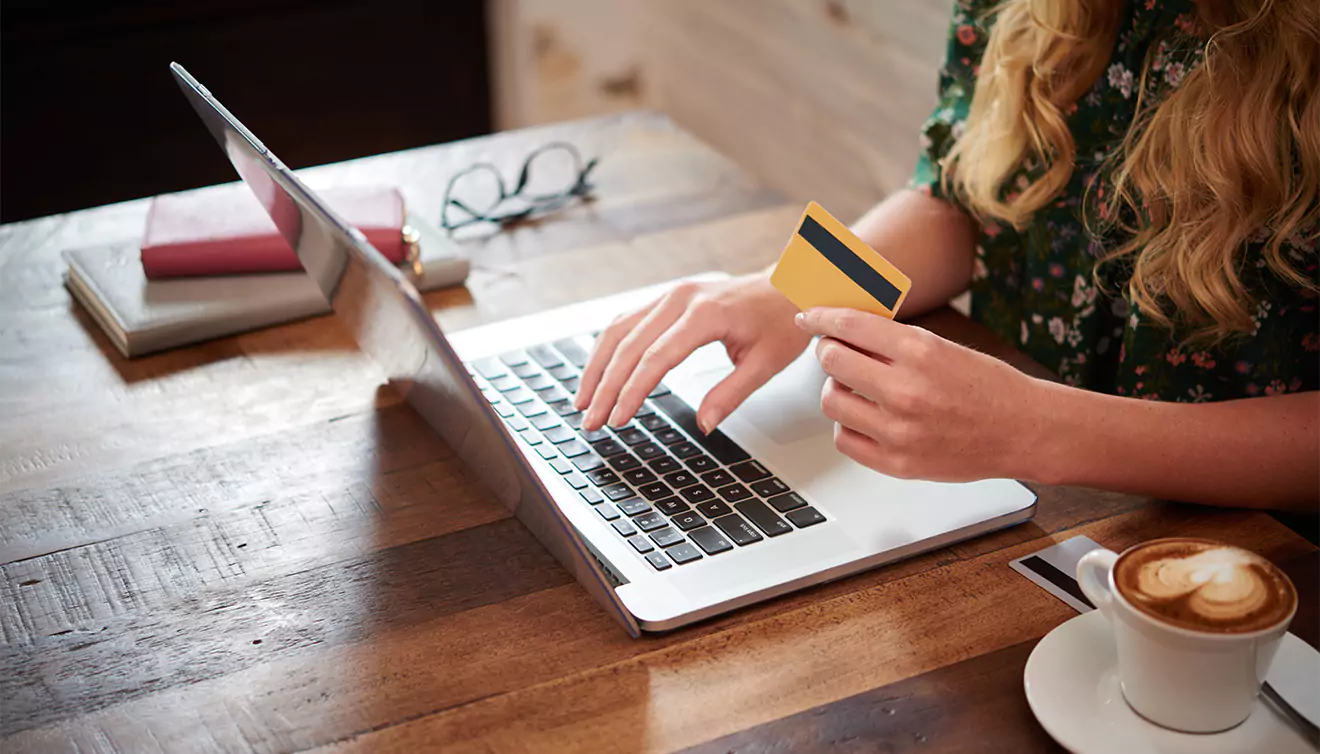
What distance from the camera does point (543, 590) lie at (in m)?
0.80

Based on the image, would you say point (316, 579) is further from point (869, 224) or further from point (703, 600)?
point (869, 224)

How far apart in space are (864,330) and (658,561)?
0.65 feet

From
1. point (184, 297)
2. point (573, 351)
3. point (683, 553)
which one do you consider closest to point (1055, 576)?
point (683, 553)

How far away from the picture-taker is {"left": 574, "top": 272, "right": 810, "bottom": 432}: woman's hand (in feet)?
3.07

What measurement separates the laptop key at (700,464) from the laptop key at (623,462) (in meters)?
0.04

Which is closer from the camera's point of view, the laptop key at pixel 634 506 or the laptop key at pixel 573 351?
the laptop key at pixel 634 506

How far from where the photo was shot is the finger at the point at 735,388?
3.01 ft

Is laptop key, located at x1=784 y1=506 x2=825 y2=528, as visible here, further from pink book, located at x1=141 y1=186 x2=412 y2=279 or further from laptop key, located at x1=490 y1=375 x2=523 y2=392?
pink book, located at x1=141 y1=186 x2=412 y2=279

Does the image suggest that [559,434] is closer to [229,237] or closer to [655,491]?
[655,491]

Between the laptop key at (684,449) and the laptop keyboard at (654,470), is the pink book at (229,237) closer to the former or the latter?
the laptop keyboard at (654,470)

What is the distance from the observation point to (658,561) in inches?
31.7

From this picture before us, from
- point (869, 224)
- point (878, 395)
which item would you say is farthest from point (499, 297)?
point (878, 395)

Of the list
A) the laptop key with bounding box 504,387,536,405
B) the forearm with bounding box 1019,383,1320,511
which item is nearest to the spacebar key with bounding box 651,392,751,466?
the laptop key with bounding box 504,387,536,405

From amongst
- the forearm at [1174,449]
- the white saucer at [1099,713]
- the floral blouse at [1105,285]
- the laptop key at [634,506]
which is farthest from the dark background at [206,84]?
the white saucer at [1099,713]
